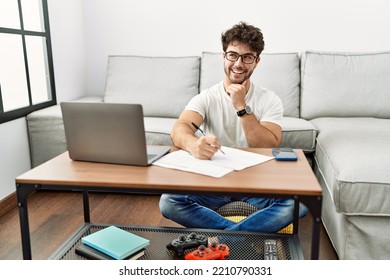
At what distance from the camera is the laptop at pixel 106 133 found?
1164mm

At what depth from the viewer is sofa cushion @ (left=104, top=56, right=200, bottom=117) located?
111 inches

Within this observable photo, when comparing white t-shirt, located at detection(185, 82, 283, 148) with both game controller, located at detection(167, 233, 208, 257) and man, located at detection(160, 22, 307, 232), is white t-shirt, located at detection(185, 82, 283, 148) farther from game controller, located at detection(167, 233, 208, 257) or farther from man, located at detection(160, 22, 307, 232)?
game controller, located at detection(167, 233, 208, 257)

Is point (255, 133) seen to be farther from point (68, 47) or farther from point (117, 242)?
point (68, 47)

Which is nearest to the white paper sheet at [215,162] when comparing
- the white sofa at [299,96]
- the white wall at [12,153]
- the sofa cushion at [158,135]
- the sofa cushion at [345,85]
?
the white sofa at [299,96]

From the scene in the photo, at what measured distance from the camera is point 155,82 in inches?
113

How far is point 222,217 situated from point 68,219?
1040 mm

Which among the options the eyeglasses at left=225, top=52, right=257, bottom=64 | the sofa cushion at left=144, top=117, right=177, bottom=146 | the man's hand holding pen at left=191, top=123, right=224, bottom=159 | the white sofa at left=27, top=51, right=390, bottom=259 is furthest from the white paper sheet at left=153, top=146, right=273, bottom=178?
the sofa cushion at left=144, top=117, right=177, bottom=146

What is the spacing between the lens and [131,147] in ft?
3.95

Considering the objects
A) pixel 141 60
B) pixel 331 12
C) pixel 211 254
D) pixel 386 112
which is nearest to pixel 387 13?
pixel 331 12

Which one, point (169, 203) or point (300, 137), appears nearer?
point (169, 203)

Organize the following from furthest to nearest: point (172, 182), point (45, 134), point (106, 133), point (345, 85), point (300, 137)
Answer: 1. point (345, 85)
2. point (45, 134)
3. point (300, 137)
4. point (106, 133)
5. point (172, 182)

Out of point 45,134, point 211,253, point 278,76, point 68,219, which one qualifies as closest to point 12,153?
point 45,134

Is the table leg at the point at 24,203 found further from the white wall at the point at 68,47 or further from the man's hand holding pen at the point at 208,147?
the white wall at the point at 68,47
